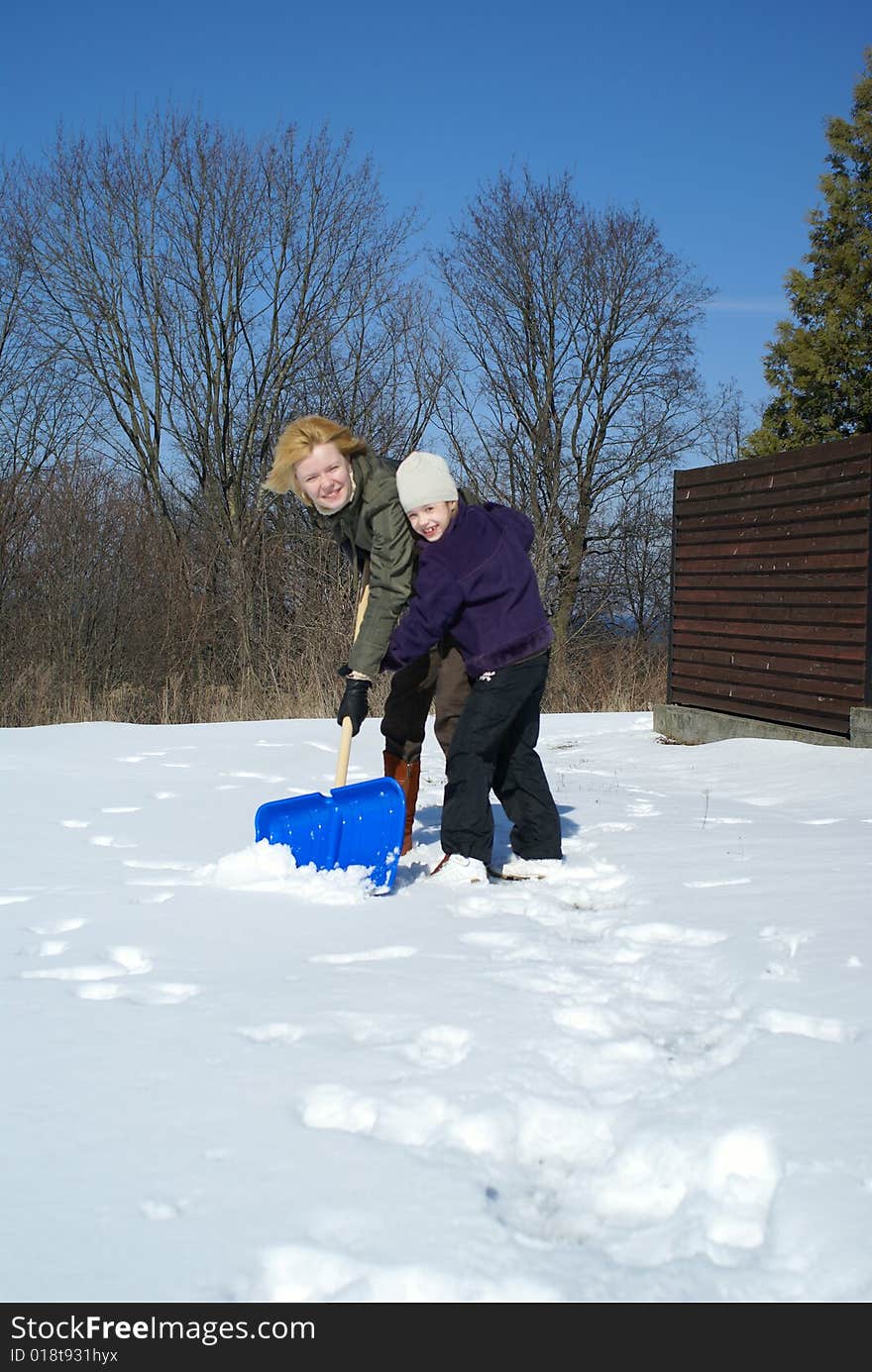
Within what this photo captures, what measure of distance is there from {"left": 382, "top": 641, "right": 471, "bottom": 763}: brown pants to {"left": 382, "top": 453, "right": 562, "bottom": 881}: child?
158mm

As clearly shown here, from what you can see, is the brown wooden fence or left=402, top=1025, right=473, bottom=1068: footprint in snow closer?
left=402, top=1025, right=473, bottom=1068: footprint in snow

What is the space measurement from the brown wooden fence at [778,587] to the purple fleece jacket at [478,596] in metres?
3.99

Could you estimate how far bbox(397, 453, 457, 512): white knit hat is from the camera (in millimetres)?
3783

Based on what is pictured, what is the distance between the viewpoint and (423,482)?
12.4 ft

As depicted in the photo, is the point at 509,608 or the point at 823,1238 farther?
the point at 509,608

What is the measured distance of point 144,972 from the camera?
112 inches

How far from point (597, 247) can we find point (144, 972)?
24.6 m

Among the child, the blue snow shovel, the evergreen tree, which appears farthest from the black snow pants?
the evergreen tree

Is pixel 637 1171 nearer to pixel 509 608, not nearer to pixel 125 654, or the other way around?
pixel 509 608

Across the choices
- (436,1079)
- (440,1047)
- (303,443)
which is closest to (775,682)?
(303,443)

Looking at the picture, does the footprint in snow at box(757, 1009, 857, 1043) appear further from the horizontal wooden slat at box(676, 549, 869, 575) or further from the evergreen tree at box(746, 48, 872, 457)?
the evergreen tree at box(746, 48, 872, 457)

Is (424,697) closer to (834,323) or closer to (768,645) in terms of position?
(768,645)

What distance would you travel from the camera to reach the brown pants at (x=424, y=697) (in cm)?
423
